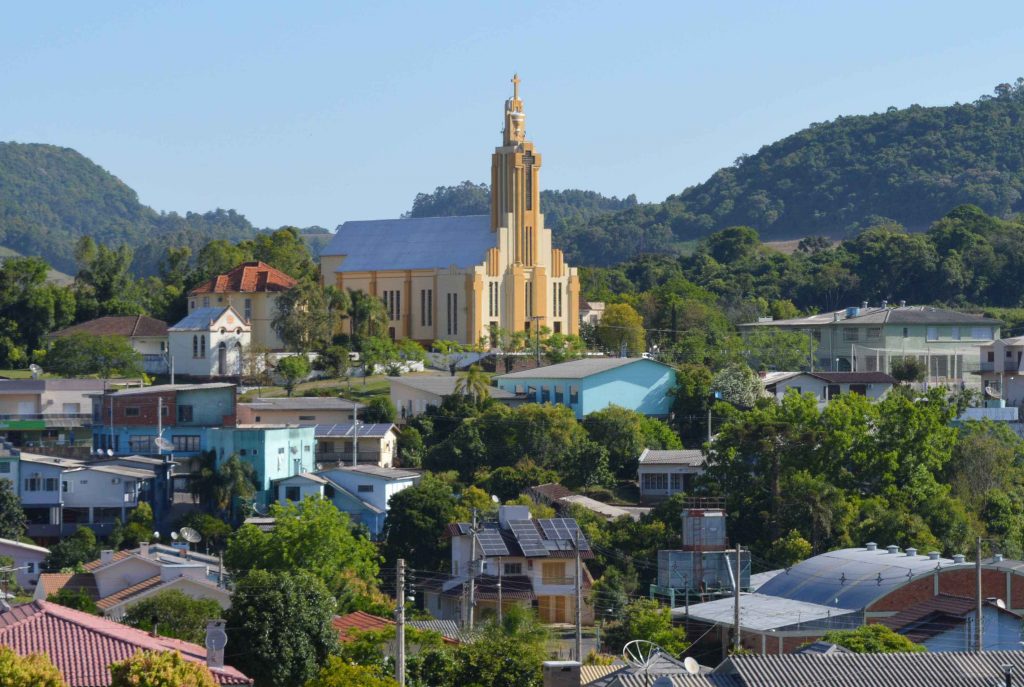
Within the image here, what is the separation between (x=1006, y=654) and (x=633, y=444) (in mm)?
36461

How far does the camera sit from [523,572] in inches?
1902

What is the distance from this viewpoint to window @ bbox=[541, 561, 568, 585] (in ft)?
159

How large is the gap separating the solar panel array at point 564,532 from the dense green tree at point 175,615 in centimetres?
1204

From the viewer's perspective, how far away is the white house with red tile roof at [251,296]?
85.5m

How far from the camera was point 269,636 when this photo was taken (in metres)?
33.2

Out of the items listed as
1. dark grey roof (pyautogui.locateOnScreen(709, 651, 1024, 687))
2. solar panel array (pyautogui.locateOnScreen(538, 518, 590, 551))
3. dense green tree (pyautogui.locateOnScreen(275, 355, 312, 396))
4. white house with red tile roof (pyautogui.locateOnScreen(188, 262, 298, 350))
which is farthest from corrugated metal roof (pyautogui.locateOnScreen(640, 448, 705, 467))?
dark grey roof (pyautogui.locateOnScreen(709, 651, 1024, 687))

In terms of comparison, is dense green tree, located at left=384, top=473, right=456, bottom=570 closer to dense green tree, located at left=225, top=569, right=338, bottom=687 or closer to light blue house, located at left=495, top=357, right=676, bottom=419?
light blue house, located at left=495, top=357, right=676, bottom=419

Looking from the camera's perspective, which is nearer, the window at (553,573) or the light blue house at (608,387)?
the window at (553,573)

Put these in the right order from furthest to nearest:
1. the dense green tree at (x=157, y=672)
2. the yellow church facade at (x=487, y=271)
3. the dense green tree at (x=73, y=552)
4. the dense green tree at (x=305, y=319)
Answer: the yellow church facade at (x=487, y=271) < the dense green tree at (x=305, y=319) < the dense green tree at (x=73, y=552) < the dense green tree at (x=157, y=672)

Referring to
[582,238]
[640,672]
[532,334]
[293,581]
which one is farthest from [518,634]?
[582,238]

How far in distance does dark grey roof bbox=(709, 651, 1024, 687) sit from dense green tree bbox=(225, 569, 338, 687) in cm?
989

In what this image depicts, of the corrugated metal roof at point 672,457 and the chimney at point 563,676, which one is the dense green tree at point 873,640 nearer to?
the chimney at point 563,676

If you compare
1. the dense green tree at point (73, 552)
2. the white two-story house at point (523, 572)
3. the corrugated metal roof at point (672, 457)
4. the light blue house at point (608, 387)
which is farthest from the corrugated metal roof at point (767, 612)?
the light blue house at point (608, 387)

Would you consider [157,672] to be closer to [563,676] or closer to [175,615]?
[563,676]
